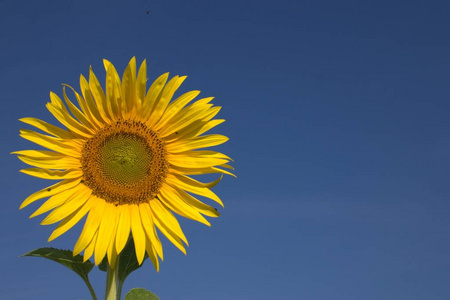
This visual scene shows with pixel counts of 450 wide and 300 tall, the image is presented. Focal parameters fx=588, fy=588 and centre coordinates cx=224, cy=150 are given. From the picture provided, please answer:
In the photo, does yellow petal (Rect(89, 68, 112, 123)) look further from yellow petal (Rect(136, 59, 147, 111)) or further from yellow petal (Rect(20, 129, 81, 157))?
yellow petal (Rect(20, 129, 81, 157))

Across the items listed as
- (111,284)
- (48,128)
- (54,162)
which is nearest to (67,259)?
(111,284)

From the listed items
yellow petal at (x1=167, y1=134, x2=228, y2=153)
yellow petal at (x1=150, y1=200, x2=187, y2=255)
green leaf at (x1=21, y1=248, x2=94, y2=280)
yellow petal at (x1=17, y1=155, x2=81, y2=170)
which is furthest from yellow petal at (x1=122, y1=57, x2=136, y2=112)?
green leaf at (x1=21, y1=248, x2=94, y2=280)

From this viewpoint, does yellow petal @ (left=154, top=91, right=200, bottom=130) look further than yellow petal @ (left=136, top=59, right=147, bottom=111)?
Yes

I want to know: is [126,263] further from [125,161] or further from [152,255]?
[125,161]

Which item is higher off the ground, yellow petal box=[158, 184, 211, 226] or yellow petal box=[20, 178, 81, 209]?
yellow petal box=[158, 184, 211, 226]

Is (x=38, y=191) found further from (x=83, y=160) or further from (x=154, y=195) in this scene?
(x=154, y=195)

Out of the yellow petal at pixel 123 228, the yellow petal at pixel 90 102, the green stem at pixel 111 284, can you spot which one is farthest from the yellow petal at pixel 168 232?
the yellow petal at pixel 90 102

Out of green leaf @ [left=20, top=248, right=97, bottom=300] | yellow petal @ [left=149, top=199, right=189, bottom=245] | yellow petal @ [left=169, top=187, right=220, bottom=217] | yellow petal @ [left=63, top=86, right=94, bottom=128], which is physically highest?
yellow petal @ [left=63, top=86, right=94, bottom=128]
